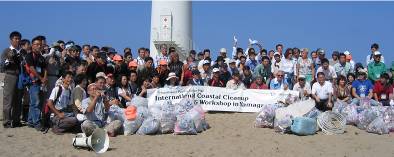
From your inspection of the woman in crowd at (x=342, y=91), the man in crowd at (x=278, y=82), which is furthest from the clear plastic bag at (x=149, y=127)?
the woman in crowd at (x=342, y=91)

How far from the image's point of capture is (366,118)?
9703mm

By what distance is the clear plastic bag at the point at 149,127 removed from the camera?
8680 millimetres

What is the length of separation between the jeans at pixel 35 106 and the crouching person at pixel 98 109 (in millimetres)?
1153

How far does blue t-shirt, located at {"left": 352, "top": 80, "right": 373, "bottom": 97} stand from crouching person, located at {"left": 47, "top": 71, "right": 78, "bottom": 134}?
6803 millimetres

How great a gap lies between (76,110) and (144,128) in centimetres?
129

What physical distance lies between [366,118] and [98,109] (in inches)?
216

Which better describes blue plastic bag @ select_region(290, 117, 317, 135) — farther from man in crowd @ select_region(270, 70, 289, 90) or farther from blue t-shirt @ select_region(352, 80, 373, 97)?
blue t-shirt @ select_region(352, 80, 373, 97)

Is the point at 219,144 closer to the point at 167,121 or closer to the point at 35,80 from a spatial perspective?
the point at 167,121

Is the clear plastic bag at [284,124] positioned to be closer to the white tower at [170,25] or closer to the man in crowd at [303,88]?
the man in crowd at [303,88]

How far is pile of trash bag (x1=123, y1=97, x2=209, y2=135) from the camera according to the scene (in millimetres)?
8703

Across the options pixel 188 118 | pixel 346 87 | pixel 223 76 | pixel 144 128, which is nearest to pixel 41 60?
pixel 144 128

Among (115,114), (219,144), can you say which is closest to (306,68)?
(219,144)

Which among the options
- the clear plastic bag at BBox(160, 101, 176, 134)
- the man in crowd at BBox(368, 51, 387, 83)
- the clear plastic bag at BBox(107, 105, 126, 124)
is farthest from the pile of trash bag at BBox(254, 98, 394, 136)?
the clear plastic bag at BBox(107, 105, 126, 124)

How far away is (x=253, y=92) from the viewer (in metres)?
11.0
